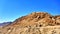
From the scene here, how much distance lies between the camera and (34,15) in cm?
6072

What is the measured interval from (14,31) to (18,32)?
2.52m

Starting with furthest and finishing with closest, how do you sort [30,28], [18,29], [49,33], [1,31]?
1. [1,31]
2. [18,29]
3. [30,28]
4. [49,33]

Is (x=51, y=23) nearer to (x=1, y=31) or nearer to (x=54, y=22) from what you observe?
(x=54, y=22)

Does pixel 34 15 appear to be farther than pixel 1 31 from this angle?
Yes

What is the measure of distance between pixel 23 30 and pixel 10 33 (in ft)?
22.6

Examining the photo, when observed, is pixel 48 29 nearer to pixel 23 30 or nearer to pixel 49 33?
pixel 49 33

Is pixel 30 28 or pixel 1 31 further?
pixel 1 31

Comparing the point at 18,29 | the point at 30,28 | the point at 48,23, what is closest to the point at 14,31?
the point at 18,29

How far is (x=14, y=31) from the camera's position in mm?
50719

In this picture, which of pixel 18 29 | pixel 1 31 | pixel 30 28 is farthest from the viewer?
pixel 1 31

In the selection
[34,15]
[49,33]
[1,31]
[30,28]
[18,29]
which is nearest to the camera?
[49,33]

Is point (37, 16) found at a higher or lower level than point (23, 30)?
higher

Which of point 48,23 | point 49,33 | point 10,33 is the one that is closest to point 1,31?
point 10,33

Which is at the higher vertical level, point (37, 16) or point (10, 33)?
point (37, 16)
